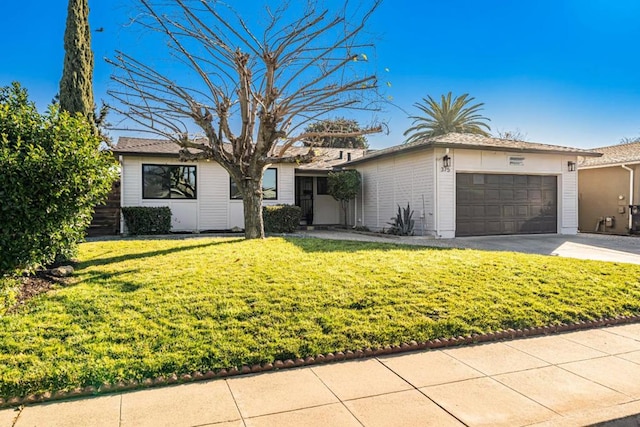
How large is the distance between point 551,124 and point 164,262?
67.2 feet

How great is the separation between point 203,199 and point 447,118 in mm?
20583

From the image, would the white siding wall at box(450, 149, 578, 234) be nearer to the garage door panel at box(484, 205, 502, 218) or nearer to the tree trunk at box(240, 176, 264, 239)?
the garage door panel at box(484, 205, 502, 218)

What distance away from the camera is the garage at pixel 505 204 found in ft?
42.6

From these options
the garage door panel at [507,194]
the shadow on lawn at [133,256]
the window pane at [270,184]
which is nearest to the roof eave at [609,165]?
the garage door panel at [507,194]

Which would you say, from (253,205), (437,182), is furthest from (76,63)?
(437,182)

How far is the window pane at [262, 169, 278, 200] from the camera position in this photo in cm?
1547

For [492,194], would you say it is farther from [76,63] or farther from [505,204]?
[76,63]

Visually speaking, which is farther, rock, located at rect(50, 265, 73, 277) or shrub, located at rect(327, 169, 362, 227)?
shrub, located at rect(327, 169, 362, 227)

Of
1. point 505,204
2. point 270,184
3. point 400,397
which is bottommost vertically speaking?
point 400,397

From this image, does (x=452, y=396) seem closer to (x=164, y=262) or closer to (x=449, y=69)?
(x=164, y=262)

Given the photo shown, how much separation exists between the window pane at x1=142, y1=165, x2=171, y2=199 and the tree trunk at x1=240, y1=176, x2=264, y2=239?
576cm

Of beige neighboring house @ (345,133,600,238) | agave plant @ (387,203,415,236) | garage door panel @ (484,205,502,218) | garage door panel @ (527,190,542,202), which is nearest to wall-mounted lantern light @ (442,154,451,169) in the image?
beige neighboring house @ (345,133,600,238)

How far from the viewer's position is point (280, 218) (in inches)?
552

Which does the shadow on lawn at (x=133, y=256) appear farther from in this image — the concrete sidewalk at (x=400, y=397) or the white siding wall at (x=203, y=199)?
the white siding wall at (x=203, y=199)
